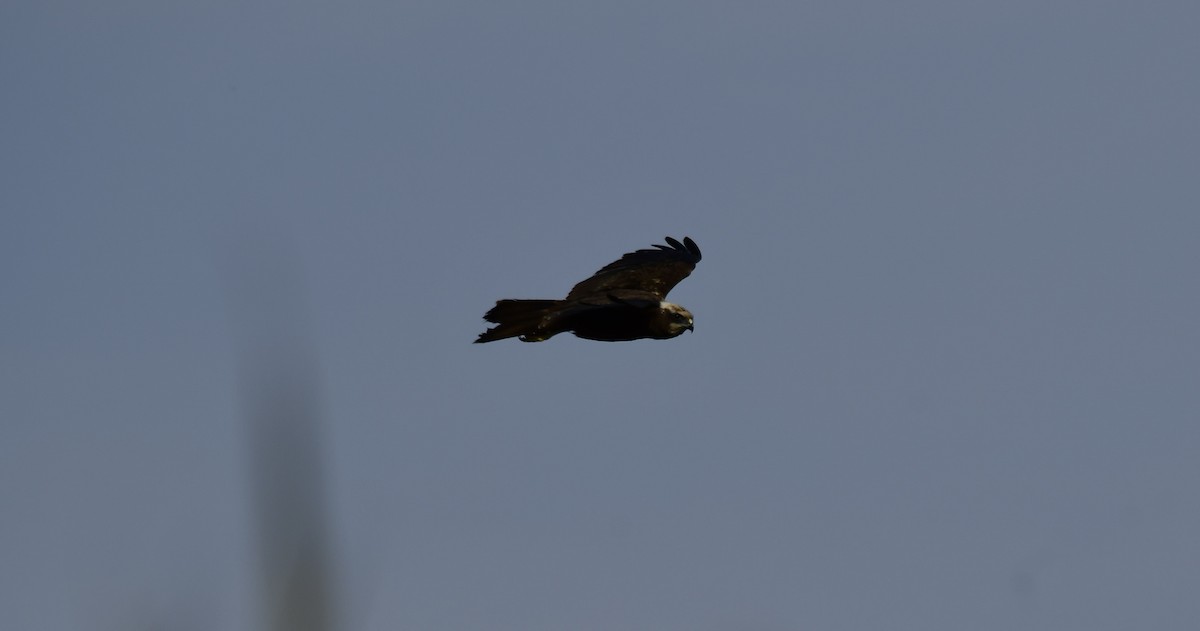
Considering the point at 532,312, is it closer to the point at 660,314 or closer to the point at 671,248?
the point at 660,314

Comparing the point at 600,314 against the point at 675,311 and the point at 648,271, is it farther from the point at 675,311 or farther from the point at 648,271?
the point at 648,271

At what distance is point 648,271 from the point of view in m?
25.3

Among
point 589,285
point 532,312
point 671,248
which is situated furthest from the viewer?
point 671,248

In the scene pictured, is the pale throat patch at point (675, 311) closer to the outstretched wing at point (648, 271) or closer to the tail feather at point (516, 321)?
the outstretched wing at point (648, 271)

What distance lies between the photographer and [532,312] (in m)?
20.5

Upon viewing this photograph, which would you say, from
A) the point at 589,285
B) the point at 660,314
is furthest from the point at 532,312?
the point at 589,285


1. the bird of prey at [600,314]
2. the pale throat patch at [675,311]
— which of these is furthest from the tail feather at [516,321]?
the pale throat patch at [675,311]

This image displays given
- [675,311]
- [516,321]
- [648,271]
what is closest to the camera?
[516,321]

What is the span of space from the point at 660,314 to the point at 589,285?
9.20ft

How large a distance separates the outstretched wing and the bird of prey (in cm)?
2

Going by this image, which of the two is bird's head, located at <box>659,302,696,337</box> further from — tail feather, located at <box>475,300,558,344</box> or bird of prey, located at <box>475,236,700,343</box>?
tail feather, located at <box>475,300,558,344</box>

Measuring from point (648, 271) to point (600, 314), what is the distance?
14.9 ft

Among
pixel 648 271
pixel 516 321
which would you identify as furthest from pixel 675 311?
pixel 648 271

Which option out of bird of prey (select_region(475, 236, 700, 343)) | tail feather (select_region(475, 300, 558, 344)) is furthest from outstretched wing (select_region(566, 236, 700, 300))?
tail feather (select_region(475, 300, 558, 344))
